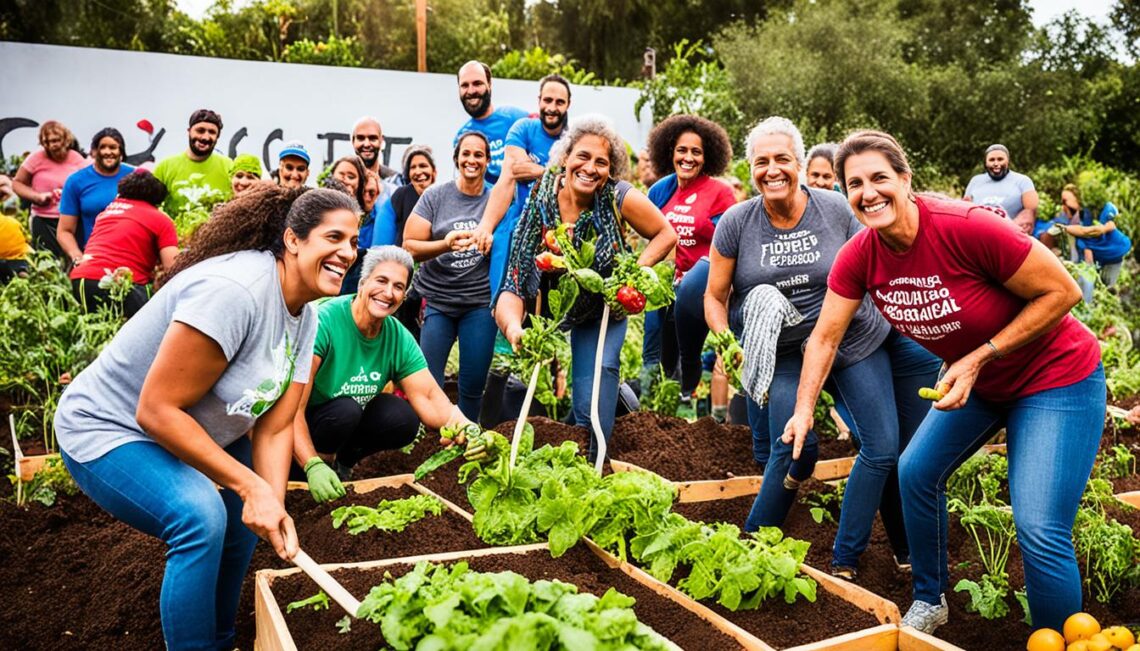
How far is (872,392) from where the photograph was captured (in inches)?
138

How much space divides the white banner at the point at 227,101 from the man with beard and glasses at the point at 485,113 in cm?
388

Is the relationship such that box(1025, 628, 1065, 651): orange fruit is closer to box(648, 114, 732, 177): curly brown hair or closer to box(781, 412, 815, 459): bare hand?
box(781, 412, 815, 459): bare hand

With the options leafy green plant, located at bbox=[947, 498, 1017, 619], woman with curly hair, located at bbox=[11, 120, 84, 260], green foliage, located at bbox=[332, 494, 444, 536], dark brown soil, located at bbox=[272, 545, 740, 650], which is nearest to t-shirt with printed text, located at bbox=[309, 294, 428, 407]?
green foliage, located at bbox=[332, 494, 444, 536]

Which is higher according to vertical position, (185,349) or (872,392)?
(185,349)

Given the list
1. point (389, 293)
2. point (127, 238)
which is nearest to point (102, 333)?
point (127, 238)

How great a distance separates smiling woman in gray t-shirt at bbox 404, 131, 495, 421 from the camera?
17.4 feet

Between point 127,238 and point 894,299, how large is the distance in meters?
4.76

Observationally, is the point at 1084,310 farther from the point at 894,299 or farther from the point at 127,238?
the point at 127,238

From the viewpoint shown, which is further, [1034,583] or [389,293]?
[389,293]

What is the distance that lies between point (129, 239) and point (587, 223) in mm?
3260

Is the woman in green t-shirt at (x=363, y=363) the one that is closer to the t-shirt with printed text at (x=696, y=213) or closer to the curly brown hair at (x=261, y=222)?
the curly brown hair at (x=261, y=222)

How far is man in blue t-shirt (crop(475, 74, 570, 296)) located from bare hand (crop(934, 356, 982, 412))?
7.56ft

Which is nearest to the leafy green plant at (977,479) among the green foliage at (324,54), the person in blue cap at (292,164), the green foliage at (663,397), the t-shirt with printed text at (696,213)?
the t-shirt with printed text at (696,213)

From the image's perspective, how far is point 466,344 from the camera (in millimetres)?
5305
